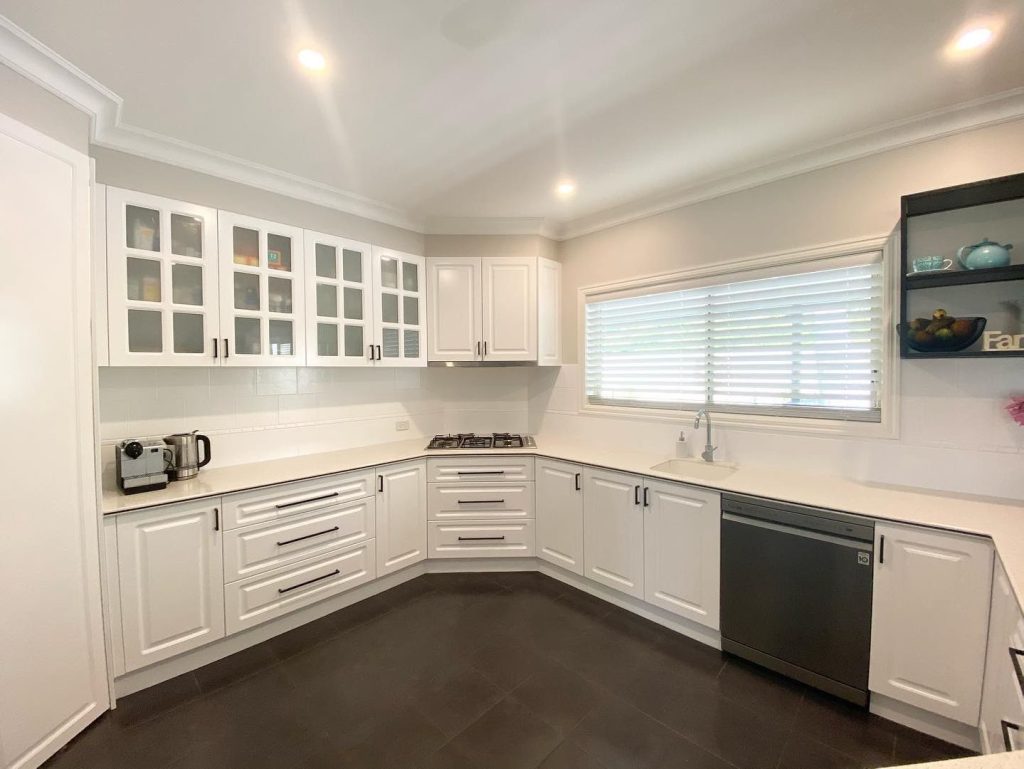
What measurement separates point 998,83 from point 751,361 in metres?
1.51

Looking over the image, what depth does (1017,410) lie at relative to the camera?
1.80m

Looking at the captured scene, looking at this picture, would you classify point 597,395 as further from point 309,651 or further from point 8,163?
point 8,163

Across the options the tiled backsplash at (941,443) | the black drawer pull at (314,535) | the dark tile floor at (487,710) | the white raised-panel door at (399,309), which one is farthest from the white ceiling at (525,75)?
the dark tile floor at (487,710)

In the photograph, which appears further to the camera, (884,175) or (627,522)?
(627,522)

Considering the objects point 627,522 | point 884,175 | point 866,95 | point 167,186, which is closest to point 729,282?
point 884,175

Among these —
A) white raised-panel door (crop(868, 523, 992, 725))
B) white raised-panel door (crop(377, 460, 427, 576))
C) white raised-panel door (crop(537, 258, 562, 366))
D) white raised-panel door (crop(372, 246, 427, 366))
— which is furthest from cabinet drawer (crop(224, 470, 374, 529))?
white raised-panel door (crop(868, 523, 992, 725))

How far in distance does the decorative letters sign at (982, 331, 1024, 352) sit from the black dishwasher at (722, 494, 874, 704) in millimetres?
906

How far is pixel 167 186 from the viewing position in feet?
7.42

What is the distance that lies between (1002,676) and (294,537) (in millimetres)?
3044

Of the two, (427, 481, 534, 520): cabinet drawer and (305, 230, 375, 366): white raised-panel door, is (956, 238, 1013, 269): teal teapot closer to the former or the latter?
(427, 481, 534, 520): cabinet drawer

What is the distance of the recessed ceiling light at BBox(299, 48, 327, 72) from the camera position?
5.14 feet

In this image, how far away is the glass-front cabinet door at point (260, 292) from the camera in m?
2.39

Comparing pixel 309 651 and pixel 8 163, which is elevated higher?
pixel 8 163

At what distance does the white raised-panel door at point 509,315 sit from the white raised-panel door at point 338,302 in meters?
0.90
